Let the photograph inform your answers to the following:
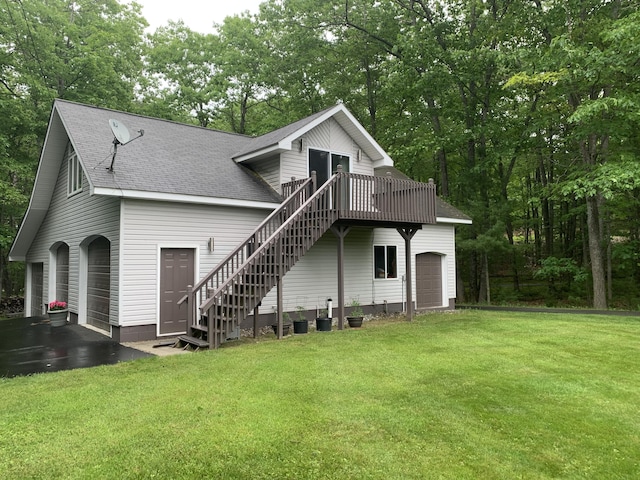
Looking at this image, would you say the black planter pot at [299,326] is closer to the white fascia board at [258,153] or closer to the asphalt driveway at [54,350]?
the asphalt driveway at [54,350]

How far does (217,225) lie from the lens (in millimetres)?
10531

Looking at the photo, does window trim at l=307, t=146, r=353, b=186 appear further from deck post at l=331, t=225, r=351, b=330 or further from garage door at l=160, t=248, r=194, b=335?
garage door at l=160, t=248, r=194, b=335

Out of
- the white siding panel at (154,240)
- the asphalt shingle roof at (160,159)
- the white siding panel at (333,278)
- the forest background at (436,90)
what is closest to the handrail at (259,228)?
the white siding panel at (154,240)

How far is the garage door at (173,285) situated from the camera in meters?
9.62

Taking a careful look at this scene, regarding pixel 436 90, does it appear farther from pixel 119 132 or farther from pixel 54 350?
pixel 54 350

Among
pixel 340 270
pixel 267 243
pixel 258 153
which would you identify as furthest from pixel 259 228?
pixel 258 153

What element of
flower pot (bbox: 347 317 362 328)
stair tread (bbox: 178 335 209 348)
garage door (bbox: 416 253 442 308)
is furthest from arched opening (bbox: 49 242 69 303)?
garage door (bbox: 416 253 442 308)

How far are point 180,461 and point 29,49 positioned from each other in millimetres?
23600

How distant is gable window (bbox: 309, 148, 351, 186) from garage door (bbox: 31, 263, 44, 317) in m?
11.5

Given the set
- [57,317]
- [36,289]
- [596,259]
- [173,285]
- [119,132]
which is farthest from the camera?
[36,289]

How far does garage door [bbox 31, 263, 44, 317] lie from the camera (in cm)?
1584

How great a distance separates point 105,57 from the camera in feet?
66.8

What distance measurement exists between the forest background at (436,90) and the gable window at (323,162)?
7.07 metres

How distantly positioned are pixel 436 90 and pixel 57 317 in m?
17.8
